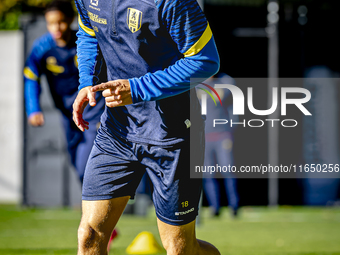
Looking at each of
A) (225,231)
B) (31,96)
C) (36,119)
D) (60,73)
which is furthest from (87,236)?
(225,231)

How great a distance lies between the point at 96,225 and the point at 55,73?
3.47 metres

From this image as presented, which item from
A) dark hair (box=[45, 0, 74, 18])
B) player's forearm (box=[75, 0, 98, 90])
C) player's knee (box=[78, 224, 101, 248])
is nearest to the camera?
player's knee (box=[78, 224, 101, 248])

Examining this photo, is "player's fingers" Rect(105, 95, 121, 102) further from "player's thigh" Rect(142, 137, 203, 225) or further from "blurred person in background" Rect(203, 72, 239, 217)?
"blurred person in background" Rect(203, 72, 239, 217)

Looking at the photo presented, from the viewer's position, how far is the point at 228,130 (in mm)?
9383

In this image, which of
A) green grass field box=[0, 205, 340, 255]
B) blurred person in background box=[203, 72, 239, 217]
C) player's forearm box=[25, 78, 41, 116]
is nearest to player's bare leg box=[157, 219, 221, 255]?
green grass field box=[0, 205, 340, 255]

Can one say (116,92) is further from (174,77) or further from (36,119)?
(36,119)

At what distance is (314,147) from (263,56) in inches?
85.9

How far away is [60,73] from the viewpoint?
6.09 m

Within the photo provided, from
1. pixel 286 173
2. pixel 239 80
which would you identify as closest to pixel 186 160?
pixel 239 80

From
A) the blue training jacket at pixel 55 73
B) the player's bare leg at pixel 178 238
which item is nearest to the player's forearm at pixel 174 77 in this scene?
the player's bare leg at pixel 178 238

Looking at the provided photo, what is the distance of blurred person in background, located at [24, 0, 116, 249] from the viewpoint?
5.72 meters

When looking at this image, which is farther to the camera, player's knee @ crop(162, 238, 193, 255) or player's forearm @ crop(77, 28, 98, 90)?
player's forearm @ crop(77, 28, 98, 90)

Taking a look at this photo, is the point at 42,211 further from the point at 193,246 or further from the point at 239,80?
the point at 193,246

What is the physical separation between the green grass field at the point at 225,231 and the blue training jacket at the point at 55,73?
1545mm
